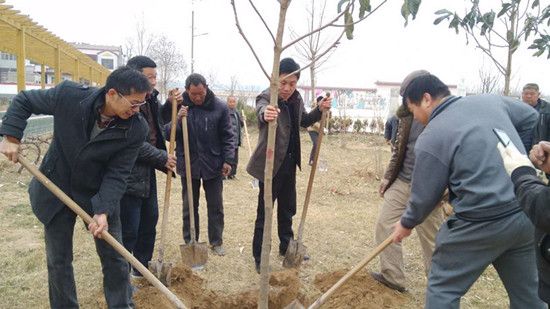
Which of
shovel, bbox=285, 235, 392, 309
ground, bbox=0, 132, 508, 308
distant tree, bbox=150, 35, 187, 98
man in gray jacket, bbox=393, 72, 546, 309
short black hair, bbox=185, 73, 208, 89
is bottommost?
ground, bbox=0, 132, 508, 308

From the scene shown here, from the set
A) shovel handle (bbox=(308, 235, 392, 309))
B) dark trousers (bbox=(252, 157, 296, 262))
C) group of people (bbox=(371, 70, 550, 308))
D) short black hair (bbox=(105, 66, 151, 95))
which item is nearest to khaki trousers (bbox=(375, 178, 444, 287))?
dark trousers (bbox=(252, 157, 296, 262))

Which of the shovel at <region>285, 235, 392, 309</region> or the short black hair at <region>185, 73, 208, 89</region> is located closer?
the shovel at <region>285, 235, 392, 309</region>

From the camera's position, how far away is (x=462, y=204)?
228 centimetres

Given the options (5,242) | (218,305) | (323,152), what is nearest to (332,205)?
(218,305)

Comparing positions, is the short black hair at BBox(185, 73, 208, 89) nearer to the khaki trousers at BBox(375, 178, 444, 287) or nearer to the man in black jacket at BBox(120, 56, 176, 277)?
the man in black jacket at BBox(120, 56, 176, 277)

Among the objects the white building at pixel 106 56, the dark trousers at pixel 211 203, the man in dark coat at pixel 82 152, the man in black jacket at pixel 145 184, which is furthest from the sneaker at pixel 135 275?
the white building at pixel 106 56

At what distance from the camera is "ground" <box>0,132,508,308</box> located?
3.46m

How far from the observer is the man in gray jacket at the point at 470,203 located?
7.27 ft

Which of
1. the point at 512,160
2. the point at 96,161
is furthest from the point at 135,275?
the point at 512,160

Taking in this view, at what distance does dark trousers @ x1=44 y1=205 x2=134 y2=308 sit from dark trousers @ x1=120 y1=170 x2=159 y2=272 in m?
0.50

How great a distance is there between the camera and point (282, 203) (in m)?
4.26

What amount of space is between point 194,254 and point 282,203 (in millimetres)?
928

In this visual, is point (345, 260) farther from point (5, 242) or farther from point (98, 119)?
point (5, 242)

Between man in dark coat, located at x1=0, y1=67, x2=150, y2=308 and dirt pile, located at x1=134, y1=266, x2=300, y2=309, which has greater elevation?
man in dark coat, located at x1=0, y1=67, x2=150, y2=308
